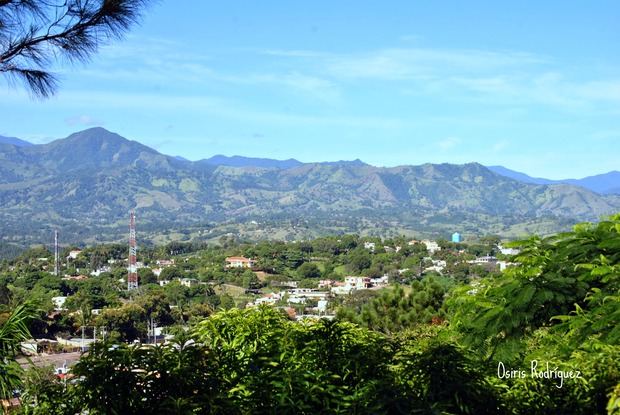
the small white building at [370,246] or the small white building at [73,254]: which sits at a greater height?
the small white building at [370,246]

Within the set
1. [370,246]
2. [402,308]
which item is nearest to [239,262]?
[370,246]

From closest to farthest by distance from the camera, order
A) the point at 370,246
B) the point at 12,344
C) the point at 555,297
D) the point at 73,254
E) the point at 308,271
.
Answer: the point at 12,344
the point at 555,297
the point at 308,271
the point at 370,246
the point at 73,254

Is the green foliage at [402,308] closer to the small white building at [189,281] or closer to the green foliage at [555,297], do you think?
the green foliage at [555,297]

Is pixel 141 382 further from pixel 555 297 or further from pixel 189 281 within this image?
pixel 189 281

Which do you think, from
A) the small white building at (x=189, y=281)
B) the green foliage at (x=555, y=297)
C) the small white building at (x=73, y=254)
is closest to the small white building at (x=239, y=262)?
the small white building at (x=189, y=281)

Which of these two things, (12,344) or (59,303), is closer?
(12,344)

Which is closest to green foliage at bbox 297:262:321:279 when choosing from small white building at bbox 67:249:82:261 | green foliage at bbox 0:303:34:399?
small white building at bbox 67:249:82:261

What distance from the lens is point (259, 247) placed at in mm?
71062

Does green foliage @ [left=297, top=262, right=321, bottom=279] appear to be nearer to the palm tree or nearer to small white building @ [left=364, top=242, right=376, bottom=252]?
small white building @ [left=364, top=242, right=376, bottom=252]

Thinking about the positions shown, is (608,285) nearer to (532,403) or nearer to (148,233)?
(532,403)

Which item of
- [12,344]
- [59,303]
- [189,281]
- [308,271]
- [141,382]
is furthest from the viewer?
[308,271]

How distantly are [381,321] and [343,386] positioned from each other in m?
Answer: 7.63

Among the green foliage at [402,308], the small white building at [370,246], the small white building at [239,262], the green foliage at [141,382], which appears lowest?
the small white building at [239,262]

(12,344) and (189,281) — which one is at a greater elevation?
(12,344)
